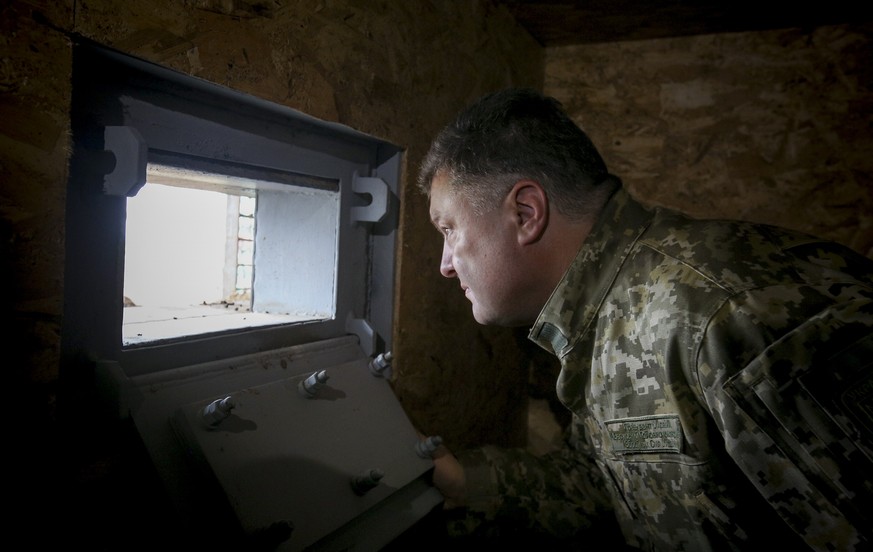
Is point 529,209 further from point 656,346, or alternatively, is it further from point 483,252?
point 656,346

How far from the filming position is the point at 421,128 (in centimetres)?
142

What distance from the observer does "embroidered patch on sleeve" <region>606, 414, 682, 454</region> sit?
812mm

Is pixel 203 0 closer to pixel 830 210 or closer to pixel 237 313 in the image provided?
pixel 237 313

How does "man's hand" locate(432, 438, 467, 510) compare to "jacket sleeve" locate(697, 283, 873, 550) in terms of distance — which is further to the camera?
"man's hand" locate(432, 438, 467, 510)

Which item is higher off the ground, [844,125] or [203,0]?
[844,125]

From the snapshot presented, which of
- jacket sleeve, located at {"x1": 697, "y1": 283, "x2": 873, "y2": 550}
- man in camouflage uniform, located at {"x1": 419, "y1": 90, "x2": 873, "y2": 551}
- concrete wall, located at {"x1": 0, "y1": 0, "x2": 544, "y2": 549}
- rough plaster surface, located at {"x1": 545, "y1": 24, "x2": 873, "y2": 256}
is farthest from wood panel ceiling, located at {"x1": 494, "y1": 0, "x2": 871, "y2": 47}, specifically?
jacket sleeve, located at {"x1": 697, "y1": 283, "x2": 873, "y2": 550}

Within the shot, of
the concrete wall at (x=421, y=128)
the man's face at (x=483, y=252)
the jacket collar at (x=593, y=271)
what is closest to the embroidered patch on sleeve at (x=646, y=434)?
the jacket collar at (x=593, y=271)

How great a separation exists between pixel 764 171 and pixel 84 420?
7.42 feet

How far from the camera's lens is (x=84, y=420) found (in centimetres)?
81

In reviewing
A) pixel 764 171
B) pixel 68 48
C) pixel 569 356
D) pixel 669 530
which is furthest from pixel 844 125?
pixel 68 48

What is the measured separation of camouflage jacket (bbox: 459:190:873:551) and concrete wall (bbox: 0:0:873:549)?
610 millimetres

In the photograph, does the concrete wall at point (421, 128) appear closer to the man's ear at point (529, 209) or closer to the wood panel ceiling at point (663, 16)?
the wood panel ceiling at point (663, 16)

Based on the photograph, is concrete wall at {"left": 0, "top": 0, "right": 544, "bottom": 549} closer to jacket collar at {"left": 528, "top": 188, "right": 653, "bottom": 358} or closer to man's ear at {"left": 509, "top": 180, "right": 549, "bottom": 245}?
man's ear at {"left": 509, "top": 180, "right": 549, "bottom": 245}

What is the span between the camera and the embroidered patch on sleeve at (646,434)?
81 centimetres
